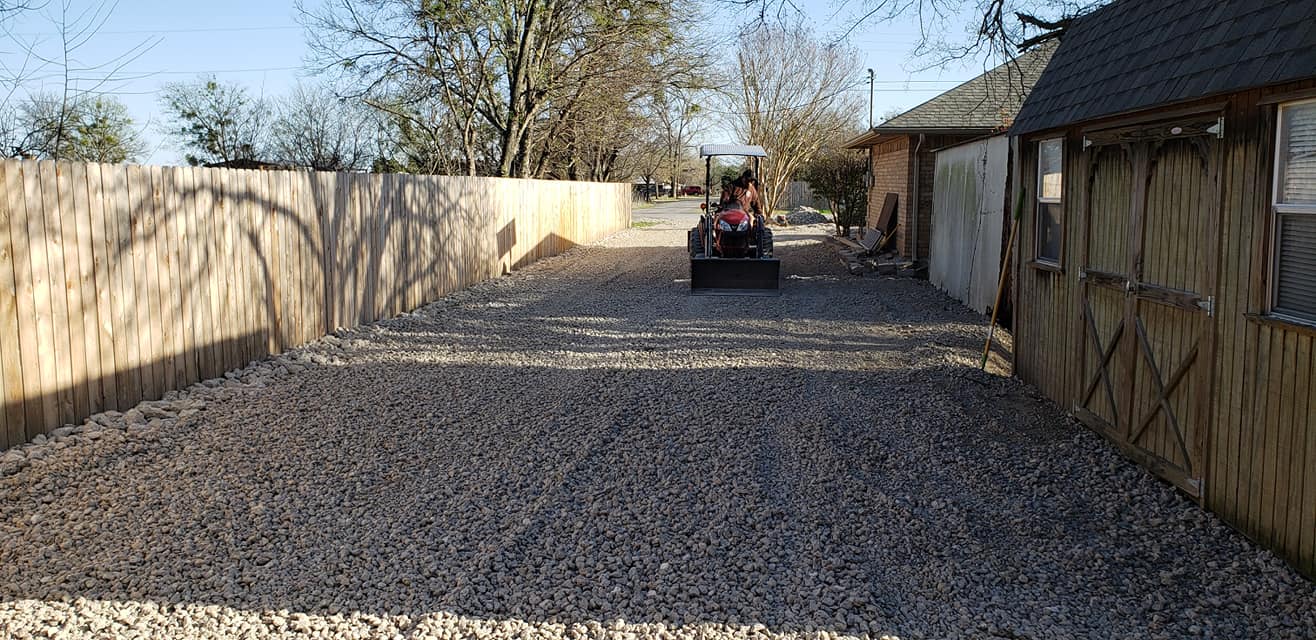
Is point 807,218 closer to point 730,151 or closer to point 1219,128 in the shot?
point 730,151

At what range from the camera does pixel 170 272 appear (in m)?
7.50

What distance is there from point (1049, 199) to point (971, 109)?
11179 millimetres

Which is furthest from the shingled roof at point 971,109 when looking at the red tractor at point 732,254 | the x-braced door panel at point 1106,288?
the x-braced door panel at point 1106,288

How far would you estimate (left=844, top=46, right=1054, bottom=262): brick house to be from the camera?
17.8 m

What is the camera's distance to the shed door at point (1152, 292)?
5.36 meters

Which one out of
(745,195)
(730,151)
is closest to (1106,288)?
(745,195)

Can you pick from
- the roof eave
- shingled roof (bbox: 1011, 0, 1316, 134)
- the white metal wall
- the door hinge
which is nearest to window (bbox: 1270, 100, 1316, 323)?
shingled roof (bbox: 1011, 0, 1316, 134)

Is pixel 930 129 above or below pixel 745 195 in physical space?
above

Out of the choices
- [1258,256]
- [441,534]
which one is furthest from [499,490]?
[1258,256]

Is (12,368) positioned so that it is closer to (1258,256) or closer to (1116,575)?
(1116,575)

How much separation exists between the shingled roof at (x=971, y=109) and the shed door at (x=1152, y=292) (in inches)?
406

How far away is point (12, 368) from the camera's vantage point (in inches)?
232

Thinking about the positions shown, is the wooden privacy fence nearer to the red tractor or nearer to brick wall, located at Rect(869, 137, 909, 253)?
the red tractor

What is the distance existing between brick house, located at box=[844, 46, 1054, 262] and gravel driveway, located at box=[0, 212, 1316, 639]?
32.7 feet
